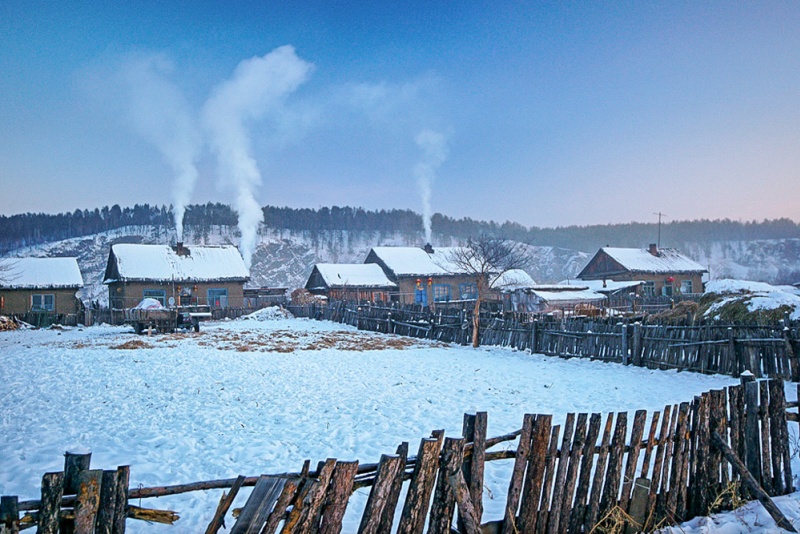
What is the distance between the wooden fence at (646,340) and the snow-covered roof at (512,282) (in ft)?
62.6

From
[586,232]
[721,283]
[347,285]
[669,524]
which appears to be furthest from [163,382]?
[586,232]

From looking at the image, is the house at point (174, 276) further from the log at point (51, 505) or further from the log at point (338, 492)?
the log at point (338, 492)

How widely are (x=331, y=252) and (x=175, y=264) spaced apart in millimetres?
83633

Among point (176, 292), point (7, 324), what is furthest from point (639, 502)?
point (176, 292)

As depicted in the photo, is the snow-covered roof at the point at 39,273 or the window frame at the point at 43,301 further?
the window frame at the point at 43,301

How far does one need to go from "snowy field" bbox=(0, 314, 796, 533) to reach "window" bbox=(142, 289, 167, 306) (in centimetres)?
2209

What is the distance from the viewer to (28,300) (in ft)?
116

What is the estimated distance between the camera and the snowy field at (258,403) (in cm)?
→ 578

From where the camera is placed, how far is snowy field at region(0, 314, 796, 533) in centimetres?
578

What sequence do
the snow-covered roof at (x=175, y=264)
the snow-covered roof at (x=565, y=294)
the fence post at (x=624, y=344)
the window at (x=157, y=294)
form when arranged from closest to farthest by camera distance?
the fence post at (x=624, y=344) < the snow-covered roof at (x=565, y=294) < the window at (x=157, y=294) < the snow-covered roof at (x=175, y=264)

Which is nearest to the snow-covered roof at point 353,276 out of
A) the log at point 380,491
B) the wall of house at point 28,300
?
the wall of house at point 28,300

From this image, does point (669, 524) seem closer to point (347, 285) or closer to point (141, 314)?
point (141, 314)

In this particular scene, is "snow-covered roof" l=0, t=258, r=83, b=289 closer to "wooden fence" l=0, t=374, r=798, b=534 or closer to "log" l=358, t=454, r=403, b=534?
"wooden fence" l=0, t=374, r=798, b=534

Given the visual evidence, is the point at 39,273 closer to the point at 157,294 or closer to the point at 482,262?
the point at 157,294
